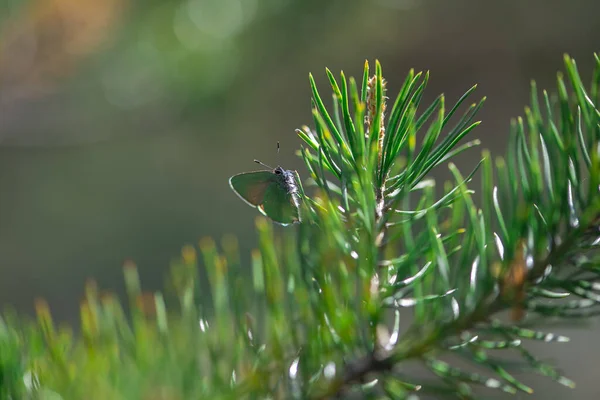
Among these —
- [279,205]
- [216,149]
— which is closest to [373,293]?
[279,205]

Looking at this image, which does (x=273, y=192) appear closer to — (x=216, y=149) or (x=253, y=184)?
(x=253, y=184)

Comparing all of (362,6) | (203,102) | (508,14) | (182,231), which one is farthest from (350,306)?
(508,14)

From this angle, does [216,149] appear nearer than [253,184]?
Result: No

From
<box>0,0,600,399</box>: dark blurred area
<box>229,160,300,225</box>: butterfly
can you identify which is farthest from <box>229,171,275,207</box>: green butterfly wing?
<box>0,0,600,399</box>: dark blurred area

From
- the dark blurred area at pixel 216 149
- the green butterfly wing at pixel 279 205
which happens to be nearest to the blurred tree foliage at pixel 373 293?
the green butterfly wing at pixel 279 205

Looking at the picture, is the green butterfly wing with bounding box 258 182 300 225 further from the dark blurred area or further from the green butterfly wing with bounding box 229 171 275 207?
the dark blurred area

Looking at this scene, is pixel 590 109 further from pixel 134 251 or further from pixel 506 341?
pixel 134 251

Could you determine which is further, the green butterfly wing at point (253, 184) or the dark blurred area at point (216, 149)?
the dark blurred area at point (216, 149)

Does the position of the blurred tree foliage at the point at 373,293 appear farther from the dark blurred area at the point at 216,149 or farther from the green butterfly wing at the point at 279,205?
the dark blurred area at the point at 216,149
